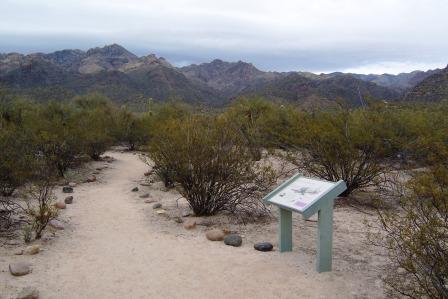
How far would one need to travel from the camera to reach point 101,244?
7.77 metres

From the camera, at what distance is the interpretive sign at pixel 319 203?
6016mm

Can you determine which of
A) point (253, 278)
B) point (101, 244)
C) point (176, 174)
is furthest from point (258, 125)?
point (253, 278)

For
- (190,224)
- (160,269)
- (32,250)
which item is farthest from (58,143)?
(160,269)

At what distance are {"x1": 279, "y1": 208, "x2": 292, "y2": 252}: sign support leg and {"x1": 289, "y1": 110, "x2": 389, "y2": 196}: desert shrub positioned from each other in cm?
386

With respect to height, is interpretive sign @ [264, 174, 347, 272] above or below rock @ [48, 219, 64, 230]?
above

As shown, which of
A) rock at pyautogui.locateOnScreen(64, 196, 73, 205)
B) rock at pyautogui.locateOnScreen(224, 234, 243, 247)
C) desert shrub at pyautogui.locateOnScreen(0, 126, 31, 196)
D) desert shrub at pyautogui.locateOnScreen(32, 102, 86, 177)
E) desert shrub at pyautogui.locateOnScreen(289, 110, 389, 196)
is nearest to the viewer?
rock at pyautogui.locateOnScreen(224, 234, 243, 247)

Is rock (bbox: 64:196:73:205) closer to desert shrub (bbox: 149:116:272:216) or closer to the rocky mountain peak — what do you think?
desert shrub (bbox: 149:116:272:216)

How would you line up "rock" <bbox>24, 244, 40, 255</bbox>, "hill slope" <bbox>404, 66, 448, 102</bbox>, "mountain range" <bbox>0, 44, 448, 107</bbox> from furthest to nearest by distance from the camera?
"mountain range" <bbox>0, 44, 448, 107</bbox> → "hill slope" <bbox>404, 66, 448, 102</bbox> → "rock" <bbox>24, 244, 40, 255</bbox>

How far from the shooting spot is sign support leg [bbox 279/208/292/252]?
6949 millimetres

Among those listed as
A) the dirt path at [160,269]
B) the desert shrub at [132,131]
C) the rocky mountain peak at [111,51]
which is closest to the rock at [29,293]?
the dirt path at [160,269]

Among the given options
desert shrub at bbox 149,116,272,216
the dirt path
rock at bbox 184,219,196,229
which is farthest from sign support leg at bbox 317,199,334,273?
desert shrub at bbox 149,116,272,216

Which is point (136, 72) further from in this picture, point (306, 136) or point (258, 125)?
point (306, 136)

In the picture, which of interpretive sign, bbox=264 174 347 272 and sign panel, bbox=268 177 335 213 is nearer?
interpretive sign, bbox=264 174 347 272

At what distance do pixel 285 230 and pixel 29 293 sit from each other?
3640mm
